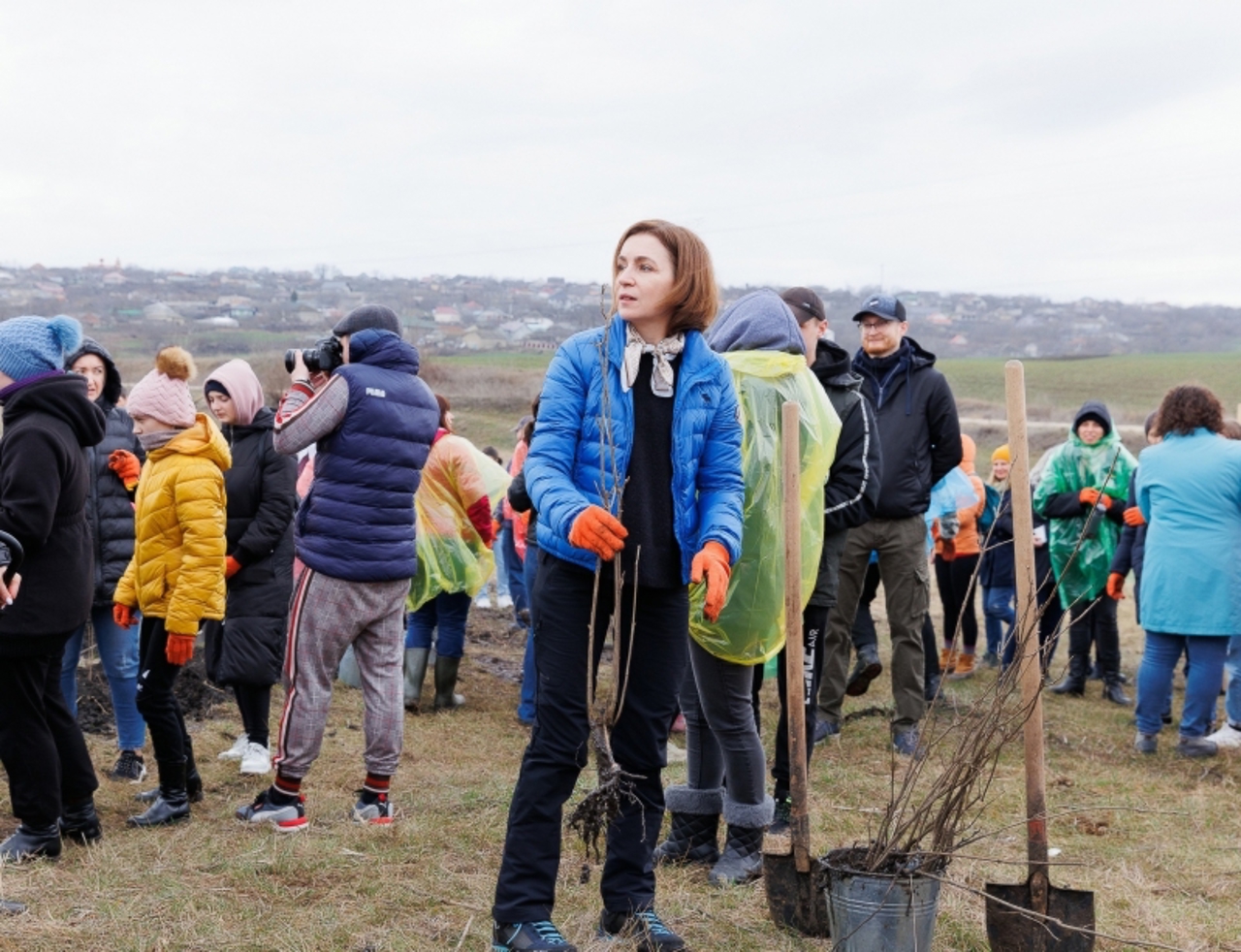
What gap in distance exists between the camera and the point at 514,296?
4809cm

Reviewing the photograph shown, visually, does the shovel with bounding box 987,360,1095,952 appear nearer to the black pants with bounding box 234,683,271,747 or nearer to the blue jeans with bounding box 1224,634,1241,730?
the black pants with bounding box 234,683,271,747

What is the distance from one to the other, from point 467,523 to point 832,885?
433 centimetres

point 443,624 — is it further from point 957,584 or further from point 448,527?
point 957,584

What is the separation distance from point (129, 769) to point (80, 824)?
1.15 m

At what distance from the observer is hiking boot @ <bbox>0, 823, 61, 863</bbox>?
4160 millimetres

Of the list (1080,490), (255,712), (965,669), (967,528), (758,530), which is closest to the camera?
(758,530)

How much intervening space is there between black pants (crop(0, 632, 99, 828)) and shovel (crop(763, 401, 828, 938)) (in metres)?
2.44

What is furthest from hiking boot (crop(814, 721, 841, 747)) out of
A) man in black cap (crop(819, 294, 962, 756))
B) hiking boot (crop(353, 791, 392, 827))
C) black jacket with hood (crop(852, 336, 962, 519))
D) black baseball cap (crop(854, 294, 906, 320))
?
hiking boot (crop(353, 791, 392, 827))

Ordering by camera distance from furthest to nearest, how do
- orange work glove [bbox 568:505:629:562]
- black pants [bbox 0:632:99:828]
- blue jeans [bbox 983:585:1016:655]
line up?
blue jeans [bbox 983:585:1016:655]
black pants [bbox 0:632:99:828]
orange work glove [bbox 568:505:629:562]

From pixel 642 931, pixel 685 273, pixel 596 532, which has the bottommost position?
pixel 642 931

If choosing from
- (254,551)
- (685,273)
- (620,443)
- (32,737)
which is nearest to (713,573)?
(620,443)

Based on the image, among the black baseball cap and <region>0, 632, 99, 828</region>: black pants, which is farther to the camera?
the black baseball cap

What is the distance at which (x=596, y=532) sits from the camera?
2875mm

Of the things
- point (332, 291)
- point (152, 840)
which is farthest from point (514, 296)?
point (152, 840)
